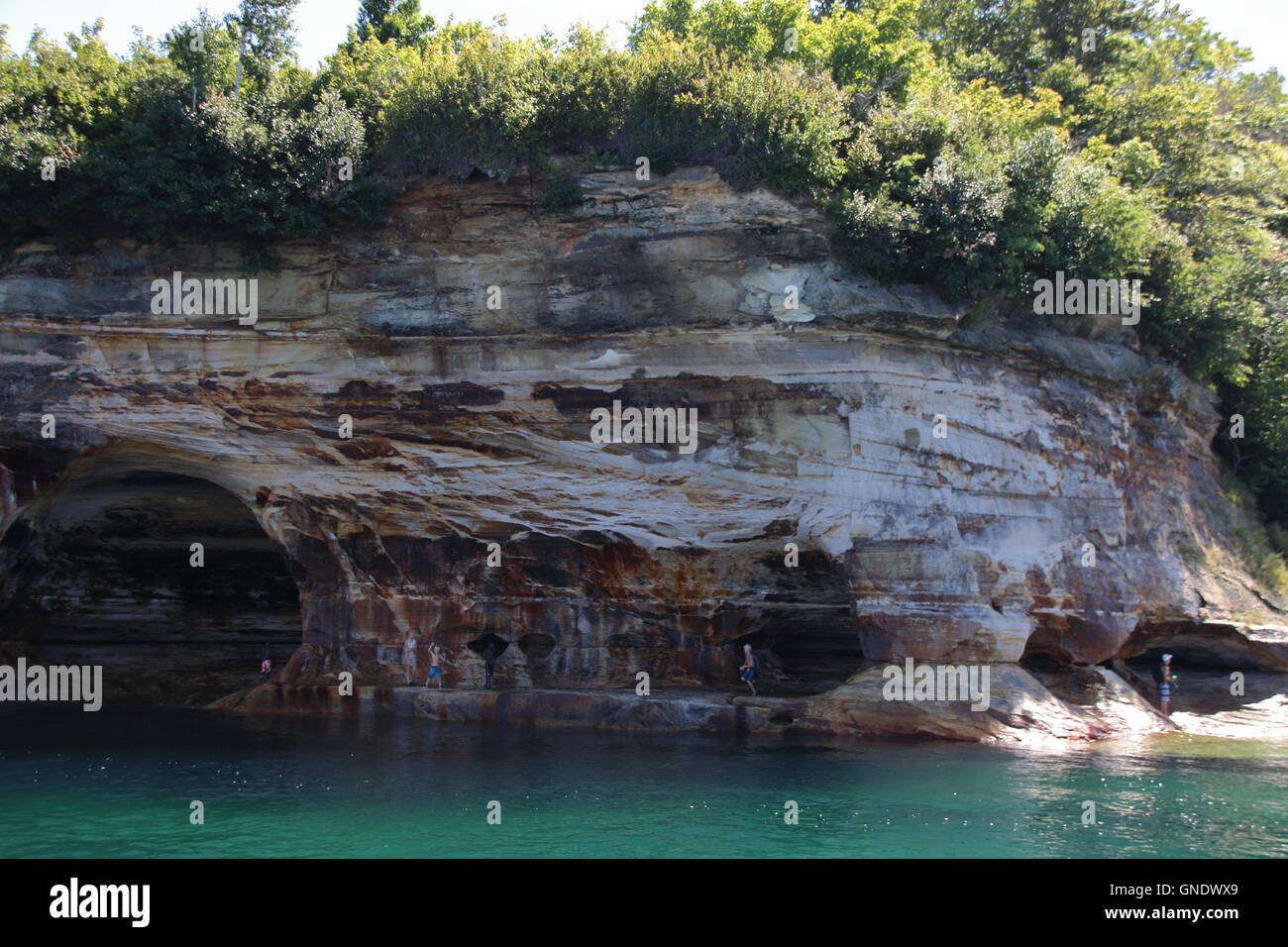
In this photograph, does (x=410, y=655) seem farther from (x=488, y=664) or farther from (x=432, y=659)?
(x=488, y=664)

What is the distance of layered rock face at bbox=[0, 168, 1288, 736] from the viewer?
19656mm

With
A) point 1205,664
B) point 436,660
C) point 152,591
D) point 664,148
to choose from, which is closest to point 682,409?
point 664,148

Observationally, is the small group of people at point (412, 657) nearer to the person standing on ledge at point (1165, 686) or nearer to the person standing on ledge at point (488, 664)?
the person standing on ledge at point (488, 664)

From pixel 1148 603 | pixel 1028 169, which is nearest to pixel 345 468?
pixel 1028 169

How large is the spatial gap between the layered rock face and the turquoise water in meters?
3.11

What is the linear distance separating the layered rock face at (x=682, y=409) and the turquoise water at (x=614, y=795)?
311 centimetres

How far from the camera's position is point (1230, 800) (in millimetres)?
13875

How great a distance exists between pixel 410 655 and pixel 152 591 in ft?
25.9

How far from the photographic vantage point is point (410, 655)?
22.9 meters

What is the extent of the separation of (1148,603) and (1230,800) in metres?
7.28

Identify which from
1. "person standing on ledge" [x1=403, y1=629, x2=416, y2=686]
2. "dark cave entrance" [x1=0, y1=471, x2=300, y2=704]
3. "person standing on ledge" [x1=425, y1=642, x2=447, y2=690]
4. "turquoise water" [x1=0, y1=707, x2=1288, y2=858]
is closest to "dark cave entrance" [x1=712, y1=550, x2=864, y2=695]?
"turquoise water" [x1=0, y1=707, x2=1288, y2=858]

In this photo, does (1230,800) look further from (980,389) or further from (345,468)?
(345,468)

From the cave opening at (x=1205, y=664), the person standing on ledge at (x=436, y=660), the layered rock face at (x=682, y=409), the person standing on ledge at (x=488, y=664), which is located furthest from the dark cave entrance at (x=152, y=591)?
the cave opening at (x=1205, y=664)

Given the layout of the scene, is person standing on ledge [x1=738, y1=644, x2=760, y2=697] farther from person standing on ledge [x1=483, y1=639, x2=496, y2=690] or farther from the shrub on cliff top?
the shrub on cliff top
